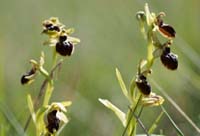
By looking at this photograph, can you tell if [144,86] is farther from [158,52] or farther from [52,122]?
[52,122]

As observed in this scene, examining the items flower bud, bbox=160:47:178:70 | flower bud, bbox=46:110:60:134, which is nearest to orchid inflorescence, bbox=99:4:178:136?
flower bud, bbox=160:47:178:70

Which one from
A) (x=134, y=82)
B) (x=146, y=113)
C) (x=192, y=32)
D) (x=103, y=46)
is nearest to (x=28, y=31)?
(x=103, y=46)

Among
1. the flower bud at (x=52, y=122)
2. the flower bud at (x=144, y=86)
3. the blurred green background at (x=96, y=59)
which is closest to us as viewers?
the flower bud at (x=144, y=86)

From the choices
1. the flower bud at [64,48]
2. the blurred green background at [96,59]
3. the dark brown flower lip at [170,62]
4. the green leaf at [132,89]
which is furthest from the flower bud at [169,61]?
the blurred green background at [96,59]

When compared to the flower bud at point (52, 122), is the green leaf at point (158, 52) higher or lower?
higher

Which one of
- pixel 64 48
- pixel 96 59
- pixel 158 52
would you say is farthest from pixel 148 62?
pixel 96 59

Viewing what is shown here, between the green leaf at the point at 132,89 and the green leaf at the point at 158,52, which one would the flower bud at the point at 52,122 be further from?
the green leaf at the point at 158,52

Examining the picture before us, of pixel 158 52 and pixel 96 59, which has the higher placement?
pixel 158 52

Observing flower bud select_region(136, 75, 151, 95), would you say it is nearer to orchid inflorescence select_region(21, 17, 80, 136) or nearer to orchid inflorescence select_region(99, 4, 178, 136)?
orchid inflorescence select_region(99, 4, 178, 136)
